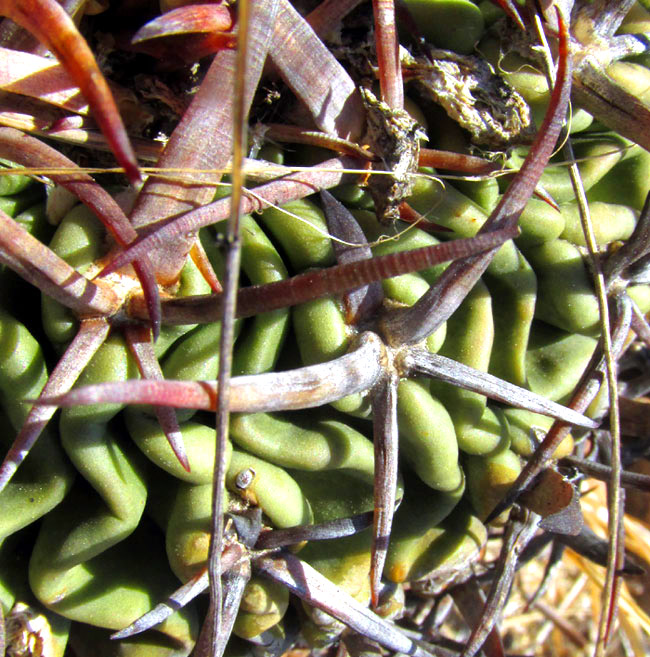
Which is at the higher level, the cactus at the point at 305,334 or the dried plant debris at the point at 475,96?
Result: the dried plant debris at the point at 475,96

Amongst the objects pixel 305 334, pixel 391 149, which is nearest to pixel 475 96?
pixel 391 149

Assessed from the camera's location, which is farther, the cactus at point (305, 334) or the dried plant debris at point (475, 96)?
the dried plant debris at point (475, 96)

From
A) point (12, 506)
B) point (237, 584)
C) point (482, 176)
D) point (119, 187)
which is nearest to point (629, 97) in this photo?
point (482, 176)

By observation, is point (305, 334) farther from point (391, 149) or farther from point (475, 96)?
point (475, 96)

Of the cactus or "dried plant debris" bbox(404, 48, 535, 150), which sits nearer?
the cactus

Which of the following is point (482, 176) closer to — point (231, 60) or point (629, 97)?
point (629, 97)

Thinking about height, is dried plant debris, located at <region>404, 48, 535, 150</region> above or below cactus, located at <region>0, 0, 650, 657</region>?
above

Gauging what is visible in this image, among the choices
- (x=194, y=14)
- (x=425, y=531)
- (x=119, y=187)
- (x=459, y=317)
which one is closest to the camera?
(x=194, y=14)

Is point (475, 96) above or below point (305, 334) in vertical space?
above
